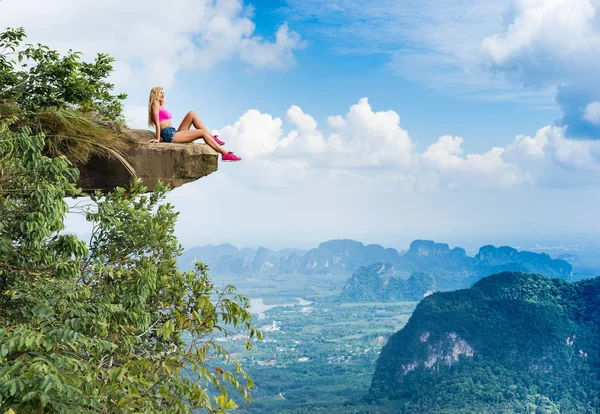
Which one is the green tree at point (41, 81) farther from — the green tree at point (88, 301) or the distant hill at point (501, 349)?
the distant hill at point (501, 349)

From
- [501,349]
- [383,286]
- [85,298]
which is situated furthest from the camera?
[383,286]

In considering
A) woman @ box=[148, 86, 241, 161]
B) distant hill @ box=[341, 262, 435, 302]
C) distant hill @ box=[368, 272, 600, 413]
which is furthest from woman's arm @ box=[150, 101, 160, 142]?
distant hill @ box=[341, 262, 435, 302]

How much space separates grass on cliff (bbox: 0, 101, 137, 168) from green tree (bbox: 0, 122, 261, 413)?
0.72 metres

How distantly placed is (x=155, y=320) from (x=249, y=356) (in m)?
68.5

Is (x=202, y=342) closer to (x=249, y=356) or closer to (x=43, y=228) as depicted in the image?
(x=43, y=228)

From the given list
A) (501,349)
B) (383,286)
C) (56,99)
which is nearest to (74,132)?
(56,99)

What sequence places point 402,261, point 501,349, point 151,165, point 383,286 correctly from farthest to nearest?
point 402,261 → point 383,286 → point 501,349 → point 151,165

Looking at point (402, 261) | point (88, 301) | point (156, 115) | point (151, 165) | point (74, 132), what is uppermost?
point (156, 115)

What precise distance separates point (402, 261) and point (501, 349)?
110 meters

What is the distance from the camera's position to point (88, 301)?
9.43ft

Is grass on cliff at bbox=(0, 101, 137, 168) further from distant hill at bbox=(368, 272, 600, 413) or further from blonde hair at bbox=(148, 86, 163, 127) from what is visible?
distant hill at bbox=(368, 272, 600, 413)

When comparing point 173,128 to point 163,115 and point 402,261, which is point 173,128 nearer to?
point 163,115

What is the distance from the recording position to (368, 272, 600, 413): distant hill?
1844 inches

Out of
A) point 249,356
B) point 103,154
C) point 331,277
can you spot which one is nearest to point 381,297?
point 331,277
